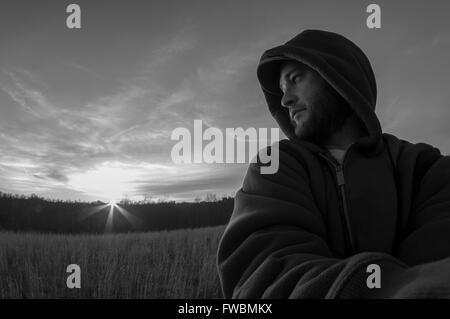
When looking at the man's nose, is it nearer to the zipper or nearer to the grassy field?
the zipper

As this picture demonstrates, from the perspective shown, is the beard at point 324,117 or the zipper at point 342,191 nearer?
the zipper at point 342,191

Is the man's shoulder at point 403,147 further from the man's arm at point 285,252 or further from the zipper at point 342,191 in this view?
the man's arm at point 285,252

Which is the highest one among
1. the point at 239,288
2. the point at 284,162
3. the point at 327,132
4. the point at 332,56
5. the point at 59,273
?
the point at 332,56

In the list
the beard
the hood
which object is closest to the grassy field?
the hood

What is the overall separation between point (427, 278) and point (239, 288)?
2.62 ft

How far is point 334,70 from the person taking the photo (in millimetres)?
2160

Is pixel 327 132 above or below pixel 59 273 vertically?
Answer: above

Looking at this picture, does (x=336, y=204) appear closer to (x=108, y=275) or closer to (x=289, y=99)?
(x=289, y=99)

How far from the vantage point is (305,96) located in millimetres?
2164

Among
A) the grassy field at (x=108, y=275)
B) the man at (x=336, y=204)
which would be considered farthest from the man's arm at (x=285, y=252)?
the grassy field at (x=108, y=275)

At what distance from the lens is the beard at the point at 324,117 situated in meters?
2.12
